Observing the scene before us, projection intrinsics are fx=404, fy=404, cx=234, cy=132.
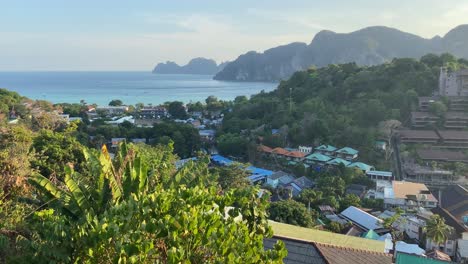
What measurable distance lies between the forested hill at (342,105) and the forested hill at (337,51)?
251 feet

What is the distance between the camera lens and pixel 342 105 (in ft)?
112

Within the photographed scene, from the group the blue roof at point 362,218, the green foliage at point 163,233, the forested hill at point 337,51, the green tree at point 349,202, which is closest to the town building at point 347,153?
the green tree at point 349,202

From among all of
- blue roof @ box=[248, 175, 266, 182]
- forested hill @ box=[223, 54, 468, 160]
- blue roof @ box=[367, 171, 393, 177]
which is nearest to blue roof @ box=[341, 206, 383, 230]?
blue roof @ box=[367, 171, 393, 177]

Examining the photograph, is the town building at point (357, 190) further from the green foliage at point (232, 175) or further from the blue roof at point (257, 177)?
the green foliage at point (232, 175)

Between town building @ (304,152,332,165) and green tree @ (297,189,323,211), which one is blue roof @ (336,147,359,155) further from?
green tree @ (297,189,323,211)

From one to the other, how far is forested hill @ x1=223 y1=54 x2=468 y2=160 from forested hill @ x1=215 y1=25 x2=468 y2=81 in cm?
7663

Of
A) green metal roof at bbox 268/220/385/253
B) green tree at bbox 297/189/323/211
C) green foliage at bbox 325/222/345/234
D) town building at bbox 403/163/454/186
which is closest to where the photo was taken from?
green metal roof at bbox 268/220/385/253

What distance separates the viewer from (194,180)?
5.71 metres

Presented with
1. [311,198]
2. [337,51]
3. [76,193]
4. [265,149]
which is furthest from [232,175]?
[337,51]

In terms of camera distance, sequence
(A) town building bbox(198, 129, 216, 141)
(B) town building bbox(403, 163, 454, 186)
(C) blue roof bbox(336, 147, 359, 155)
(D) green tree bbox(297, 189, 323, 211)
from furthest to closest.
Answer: (A) town building bbox(198, 129, 216, 141)
(C) blue roof bbox(336, 147, 359, 155)
(B) town building bbox(403, 163, 454, 186)
(D) green tree bbox(297, 189, 323, 211)

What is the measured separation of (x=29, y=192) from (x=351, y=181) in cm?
1928

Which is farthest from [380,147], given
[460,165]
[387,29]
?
[387,29]

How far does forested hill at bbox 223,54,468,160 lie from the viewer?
29.9 metres

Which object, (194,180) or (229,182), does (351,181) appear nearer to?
(229,182)
